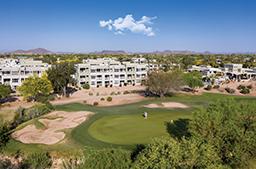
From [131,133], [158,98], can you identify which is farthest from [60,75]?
[131,133]

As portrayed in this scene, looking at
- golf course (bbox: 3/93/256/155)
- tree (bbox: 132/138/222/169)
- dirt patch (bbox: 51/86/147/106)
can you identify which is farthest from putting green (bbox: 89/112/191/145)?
dirt patch (bbox: 51/86/147/106)

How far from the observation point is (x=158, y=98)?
80875 millimetres

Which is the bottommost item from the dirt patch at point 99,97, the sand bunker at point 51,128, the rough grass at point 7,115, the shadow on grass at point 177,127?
the dirt patch at point 99,97

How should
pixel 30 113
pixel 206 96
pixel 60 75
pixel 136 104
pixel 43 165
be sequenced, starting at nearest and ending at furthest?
pixel 43 165 < pixel 30 113 < pixel 136 104 < pixel 60 75 < pixel 206 96

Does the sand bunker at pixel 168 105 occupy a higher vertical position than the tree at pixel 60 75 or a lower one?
lower

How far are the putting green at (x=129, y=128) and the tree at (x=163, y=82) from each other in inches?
978

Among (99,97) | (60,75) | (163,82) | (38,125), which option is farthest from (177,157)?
(60,75)

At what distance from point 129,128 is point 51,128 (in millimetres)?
13784

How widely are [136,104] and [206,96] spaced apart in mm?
27155

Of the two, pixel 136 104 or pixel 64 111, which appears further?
pixel 136 104

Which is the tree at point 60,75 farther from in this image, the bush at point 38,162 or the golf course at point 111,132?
the bush at point 38,162

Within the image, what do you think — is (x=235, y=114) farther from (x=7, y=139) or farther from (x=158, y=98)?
(x=158, y=98)

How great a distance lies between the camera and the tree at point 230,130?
28.2m

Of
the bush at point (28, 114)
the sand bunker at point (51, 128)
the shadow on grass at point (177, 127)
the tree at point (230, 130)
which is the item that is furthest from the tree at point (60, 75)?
the tree at point (230, 130)
